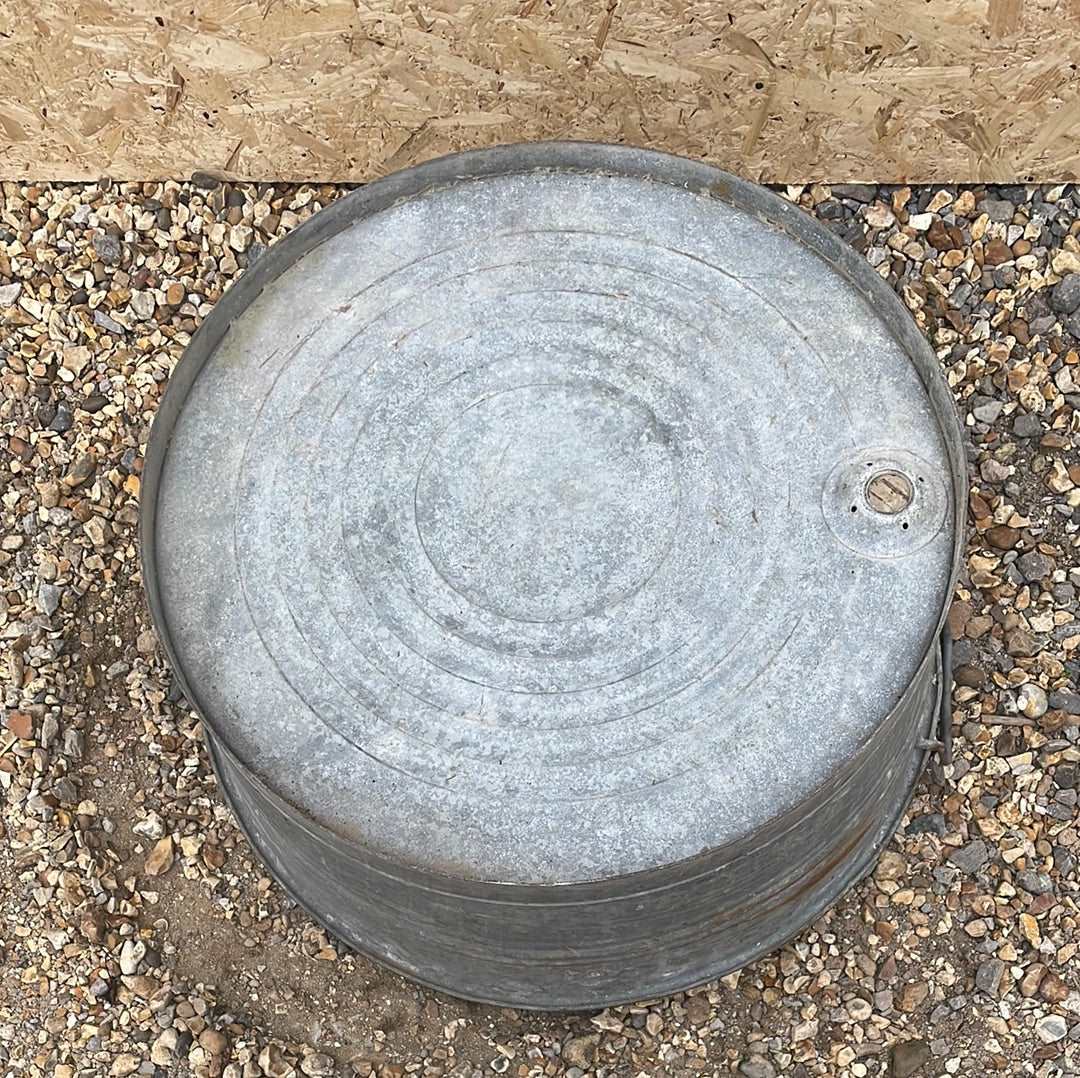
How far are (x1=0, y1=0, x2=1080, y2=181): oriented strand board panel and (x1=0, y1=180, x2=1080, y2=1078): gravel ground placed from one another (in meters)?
0.15

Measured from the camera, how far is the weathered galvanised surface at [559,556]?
2.23 m

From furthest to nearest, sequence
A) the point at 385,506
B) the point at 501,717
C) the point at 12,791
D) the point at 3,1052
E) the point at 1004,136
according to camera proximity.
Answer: the point at 1004,136
the point at 12,791
the point at 3,1052
the point at 385,506
the point at 501,717

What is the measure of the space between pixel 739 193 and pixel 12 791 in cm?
200

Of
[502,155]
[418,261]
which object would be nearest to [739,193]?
[502,155]

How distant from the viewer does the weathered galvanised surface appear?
7.30ft

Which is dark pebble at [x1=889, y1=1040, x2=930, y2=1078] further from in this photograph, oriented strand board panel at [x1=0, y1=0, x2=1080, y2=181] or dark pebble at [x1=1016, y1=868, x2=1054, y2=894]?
oriented strand board panel at [x1=0, y1=0, x2=1080, y2=181]

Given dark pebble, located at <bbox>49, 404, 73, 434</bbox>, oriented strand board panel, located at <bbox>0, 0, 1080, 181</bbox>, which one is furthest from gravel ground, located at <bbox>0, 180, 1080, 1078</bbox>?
oriented strand board panel, located at <bbox>0, 0, 1080, 181</bbox>

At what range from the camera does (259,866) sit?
294 cm

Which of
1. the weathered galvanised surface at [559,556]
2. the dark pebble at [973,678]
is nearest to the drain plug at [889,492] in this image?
the weathered galvanised surface at [559,556]

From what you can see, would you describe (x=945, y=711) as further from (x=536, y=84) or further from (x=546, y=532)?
(x=536, y=84)

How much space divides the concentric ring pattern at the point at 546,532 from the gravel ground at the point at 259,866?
2.58ft

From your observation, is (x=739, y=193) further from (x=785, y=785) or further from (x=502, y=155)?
(x=785, y=785)

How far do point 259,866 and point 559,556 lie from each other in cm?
110

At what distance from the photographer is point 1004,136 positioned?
3285mm
